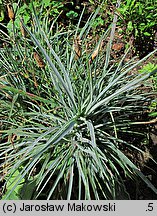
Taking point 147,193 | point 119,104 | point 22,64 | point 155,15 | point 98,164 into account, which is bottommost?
point 147,193

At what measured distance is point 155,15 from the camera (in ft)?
9.92

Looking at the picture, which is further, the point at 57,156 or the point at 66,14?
the point at 66,14

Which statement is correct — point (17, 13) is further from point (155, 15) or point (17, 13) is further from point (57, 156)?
point (57, 156)

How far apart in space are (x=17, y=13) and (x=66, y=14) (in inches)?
20.8

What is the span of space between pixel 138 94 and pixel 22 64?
786 mm

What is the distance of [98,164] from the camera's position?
2.01 m

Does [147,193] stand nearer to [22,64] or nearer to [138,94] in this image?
[138,94]

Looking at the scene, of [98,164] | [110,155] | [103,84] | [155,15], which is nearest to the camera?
[98,164]

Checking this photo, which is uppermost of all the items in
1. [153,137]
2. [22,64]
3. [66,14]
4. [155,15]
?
[66,14]

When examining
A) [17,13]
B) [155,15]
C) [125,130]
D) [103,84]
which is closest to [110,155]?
[125,130]

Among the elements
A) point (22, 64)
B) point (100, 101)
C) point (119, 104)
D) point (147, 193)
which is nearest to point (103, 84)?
point (119, 104)

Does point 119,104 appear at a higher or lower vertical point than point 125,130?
higher

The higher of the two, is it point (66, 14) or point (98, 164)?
point (66, 14)

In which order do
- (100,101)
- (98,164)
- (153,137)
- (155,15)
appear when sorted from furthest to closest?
(155,15), (153,137), (100,101), (98,164)
